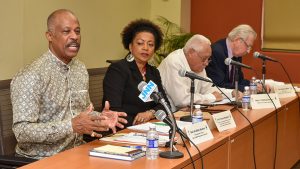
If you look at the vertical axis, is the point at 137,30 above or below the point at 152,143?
above

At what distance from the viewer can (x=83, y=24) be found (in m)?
4.45

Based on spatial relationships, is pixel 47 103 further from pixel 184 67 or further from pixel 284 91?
pixel 284 91

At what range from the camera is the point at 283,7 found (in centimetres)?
558

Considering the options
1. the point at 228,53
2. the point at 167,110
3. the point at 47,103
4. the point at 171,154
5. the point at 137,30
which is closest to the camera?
the point at 167,110

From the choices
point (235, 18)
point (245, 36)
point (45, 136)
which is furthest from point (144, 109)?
point (235, 18)

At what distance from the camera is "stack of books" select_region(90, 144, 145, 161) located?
2.16 meters

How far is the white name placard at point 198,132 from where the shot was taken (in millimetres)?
2506

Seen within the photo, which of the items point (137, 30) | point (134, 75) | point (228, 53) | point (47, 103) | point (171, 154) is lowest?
point (171, 154)

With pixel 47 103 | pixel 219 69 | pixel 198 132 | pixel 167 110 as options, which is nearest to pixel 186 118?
pixel 198 132

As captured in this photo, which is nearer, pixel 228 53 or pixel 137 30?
pixel 137 30

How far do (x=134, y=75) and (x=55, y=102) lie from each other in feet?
2.55

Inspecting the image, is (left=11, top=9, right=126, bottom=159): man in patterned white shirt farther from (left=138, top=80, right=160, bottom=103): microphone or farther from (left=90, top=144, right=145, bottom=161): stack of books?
(left=138, top=80, right=160, bottom=103): microphone

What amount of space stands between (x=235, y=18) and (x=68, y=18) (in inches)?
130

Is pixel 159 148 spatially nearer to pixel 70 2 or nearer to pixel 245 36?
pixel 70 2
